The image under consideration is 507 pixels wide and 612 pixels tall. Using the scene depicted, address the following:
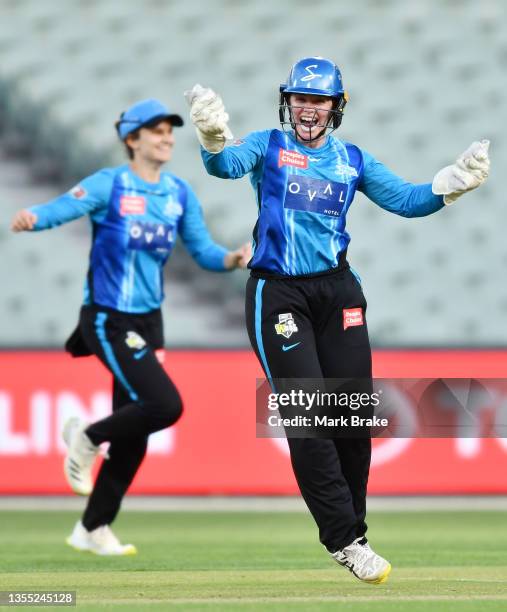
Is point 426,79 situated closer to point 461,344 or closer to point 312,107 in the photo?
point 461,344

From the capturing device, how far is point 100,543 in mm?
→ 6523

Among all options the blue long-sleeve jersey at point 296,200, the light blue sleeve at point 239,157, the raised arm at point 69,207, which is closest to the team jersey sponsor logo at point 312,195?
the blue long-sleeve jersey at point 296,200

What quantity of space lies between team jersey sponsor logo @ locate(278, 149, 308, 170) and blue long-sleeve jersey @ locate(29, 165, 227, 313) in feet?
5.50

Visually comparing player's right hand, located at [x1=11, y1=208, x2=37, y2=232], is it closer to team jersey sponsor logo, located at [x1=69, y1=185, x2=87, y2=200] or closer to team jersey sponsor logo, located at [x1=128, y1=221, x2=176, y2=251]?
team jersey sponsor logo, located at [x1=69, y1=185, x2=87, y2=200]

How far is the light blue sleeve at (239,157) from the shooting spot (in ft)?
15.7

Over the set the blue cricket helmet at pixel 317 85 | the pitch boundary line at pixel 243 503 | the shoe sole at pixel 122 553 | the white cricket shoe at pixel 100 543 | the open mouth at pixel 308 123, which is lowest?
the pitch boundary line at pixel 243 503

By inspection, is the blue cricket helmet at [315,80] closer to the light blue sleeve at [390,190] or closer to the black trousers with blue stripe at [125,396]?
the light blue sleeve at [390,190]

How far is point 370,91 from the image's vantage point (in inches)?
500

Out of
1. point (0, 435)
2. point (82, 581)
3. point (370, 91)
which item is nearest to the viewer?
point (82, 581)

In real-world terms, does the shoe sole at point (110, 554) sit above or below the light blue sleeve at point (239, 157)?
below

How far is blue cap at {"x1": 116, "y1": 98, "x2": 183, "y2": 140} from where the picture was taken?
6699 millimetres

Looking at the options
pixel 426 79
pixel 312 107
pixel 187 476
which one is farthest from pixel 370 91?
pixel 312 107

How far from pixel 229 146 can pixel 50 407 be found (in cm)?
491

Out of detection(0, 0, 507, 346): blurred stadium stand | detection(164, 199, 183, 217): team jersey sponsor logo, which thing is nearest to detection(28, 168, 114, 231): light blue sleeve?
detection(164, 199, 183, 217): team jersey sponsor logo
